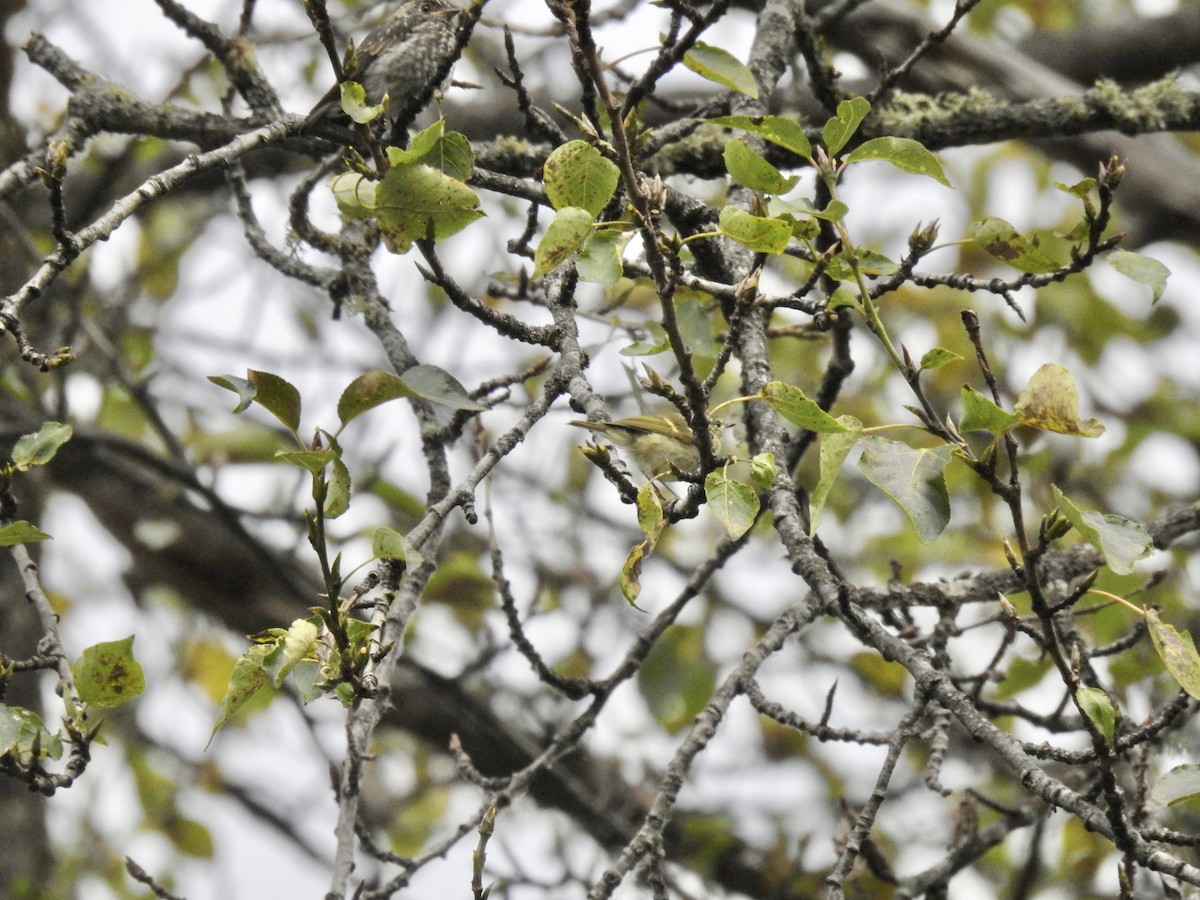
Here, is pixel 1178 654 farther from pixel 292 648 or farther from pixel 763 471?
pixel 292 648

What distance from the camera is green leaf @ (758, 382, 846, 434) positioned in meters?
1.58

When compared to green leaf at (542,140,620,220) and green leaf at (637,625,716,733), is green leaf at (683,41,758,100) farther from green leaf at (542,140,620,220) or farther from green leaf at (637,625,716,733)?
green leaf at (637,625,716,733)

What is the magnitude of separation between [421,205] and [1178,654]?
1.16 metres

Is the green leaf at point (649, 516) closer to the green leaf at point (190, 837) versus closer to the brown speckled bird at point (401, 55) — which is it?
the brown speckled bird at point (401, 55)

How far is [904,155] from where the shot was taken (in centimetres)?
179

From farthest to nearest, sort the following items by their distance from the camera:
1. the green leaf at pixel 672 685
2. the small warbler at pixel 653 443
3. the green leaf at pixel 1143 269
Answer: the green leaf at pixel 672 685, the small warbler at pixel 653 443, the green leaf at pixel 1143 269

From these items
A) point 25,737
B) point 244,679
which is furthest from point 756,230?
point 25,737

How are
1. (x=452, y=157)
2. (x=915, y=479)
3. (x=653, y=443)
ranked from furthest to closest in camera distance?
(x=653, y=443), (x=452, y=157), (x=915, y=479)

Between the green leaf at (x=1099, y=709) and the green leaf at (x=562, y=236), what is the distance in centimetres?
85

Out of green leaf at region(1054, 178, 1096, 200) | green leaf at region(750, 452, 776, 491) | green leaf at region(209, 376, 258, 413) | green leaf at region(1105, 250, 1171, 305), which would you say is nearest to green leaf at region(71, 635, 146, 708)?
green leaf at region(209, 376, 258, 413)

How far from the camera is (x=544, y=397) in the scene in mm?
1853

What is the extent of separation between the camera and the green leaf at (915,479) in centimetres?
160

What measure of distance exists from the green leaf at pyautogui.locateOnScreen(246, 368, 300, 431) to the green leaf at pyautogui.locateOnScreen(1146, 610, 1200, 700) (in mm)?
1186

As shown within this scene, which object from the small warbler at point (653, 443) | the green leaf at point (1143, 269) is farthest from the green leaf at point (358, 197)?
the green leaf at point (1143, 269)
